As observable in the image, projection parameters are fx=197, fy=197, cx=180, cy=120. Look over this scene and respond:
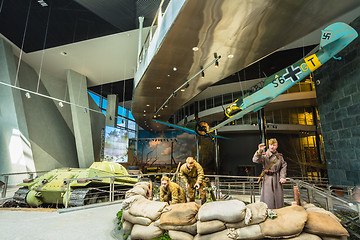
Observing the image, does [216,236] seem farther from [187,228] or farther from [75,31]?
[75,31]

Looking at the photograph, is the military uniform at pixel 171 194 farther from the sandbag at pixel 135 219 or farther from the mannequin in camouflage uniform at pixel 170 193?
the sandbag at pixel 135 219

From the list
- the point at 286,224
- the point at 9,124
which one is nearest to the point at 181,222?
the point at 286,224

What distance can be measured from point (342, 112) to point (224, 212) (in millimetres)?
7099

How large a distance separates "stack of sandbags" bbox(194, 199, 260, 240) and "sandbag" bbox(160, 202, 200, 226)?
0.18 metres

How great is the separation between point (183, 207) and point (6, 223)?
381cm

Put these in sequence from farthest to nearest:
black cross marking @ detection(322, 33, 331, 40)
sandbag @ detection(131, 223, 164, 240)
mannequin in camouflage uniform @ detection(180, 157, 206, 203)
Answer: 1. mannequin in camouflage uniform @ detection(180, 157, 206, 203)
2. black cross marking @ detection(322, 33, 331, 40)
3. sandbag @ detection(131, 223, 164, 240)

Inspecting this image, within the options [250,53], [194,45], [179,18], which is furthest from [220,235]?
[250,53]

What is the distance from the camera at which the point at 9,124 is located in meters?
10.1

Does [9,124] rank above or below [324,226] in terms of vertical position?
above

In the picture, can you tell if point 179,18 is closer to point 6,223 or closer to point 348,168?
point 6,223

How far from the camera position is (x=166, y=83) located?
8438mm

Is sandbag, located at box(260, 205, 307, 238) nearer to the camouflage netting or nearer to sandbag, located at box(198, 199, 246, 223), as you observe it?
the camouflage netting

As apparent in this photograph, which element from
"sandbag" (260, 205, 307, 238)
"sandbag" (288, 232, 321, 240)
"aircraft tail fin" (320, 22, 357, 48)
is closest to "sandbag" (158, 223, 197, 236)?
"sandbag" (260, 205, 307, 238)

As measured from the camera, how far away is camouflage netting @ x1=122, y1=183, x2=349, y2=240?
87.7 inches
